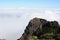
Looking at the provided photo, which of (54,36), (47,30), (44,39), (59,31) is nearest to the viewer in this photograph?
(44,39)

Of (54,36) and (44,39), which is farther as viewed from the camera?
(54,36)

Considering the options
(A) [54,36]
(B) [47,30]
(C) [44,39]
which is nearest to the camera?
(C) [44,39]

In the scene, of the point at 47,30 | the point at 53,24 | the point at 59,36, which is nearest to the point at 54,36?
the point at 59,36

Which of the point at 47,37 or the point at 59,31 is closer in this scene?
the point at 47,37

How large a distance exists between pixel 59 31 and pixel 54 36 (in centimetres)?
1600

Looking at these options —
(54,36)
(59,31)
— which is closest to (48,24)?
(59,31)

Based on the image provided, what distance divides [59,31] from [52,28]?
23.1 m

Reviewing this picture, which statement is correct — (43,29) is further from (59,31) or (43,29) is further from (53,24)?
(59,31)

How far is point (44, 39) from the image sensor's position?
141m

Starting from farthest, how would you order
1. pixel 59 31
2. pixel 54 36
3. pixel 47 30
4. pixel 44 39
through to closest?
pixel 47 30
pixel 59 31
pixel 54 36
pixel 44 39

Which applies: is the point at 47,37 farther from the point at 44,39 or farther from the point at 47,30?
the point at 47,30

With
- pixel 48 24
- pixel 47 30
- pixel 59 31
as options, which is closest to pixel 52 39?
pixel 59 31

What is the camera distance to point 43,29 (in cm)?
19588

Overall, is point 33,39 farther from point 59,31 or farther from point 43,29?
point 43,29
